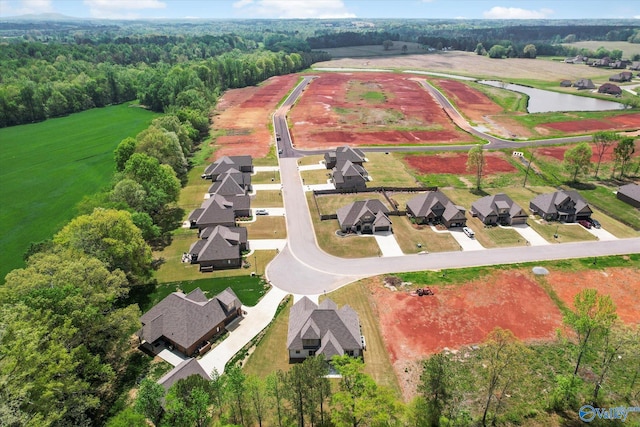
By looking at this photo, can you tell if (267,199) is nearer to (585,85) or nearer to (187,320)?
(187,320)

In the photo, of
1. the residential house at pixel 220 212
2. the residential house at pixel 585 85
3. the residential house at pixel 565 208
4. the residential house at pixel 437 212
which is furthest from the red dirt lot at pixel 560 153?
the residential house at pixel 585 85

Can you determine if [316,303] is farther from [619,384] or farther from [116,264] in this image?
[619,384]

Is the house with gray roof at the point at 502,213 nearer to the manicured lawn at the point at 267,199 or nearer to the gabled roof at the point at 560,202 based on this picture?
the gabled roof at the point at 560,202

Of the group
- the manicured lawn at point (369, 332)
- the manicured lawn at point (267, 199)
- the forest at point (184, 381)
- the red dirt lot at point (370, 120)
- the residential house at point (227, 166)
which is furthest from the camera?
the red dirt lot at point (370, 120)

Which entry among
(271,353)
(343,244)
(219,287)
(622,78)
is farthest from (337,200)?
(622,78)

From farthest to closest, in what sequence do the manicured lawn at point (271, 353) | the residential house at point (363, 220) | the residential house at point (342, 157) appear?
the residential house at point (342, 157), the residential house at point (363, 220), the manicured lawn at point (271, 353)

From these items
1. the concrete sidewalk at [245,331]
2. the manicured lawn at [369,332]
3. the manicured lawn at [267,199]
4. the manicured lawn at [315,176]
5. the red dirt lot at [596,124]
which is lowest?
the concrete sidewalk at [245,331]

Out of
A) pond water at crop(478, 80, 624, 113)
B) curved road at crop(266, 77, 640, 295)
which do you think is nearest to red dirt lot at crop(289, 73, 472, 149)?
pond water at crop(478, 80, 624, 113)
